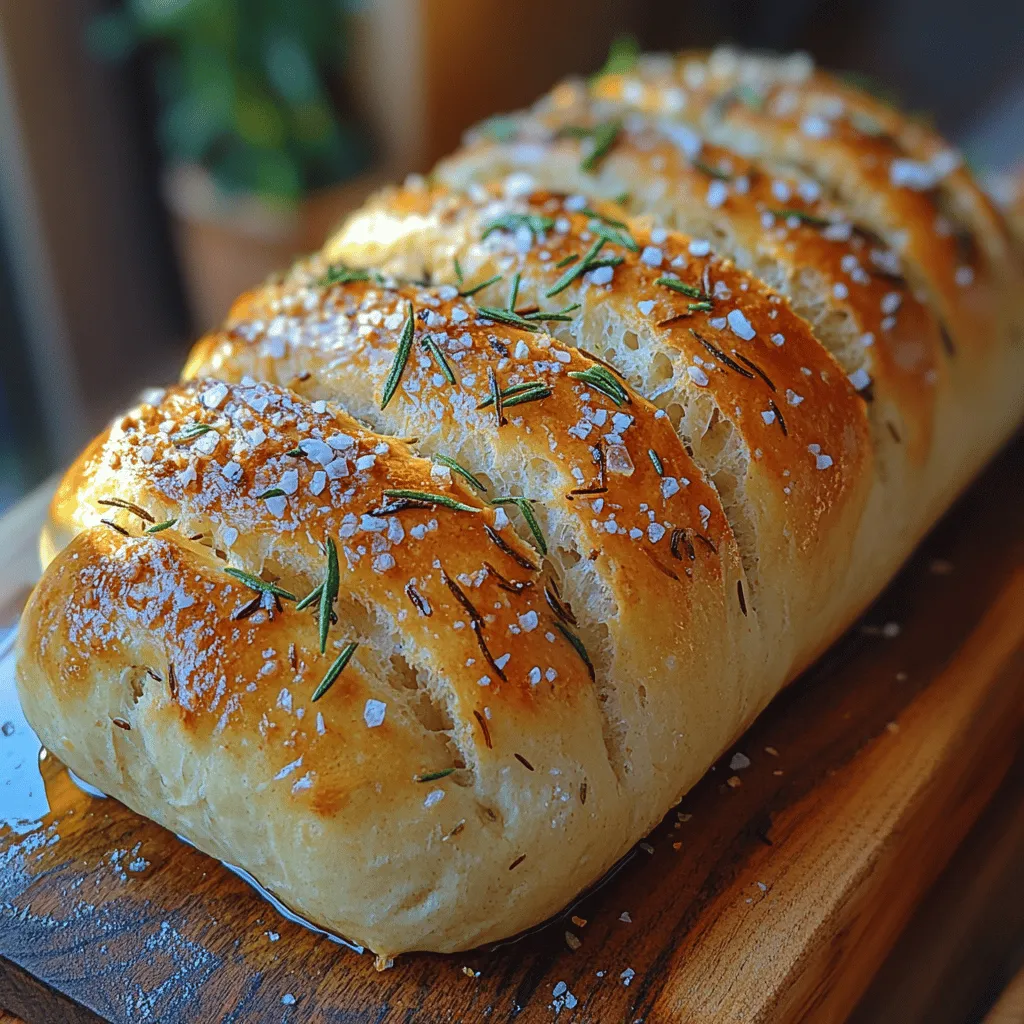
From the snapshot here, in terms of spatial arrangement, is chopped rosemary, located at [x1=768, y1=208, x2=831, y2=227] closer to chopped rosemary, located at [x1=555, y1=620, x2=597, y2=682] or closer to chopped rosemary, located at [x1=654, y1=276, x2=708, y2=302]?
chopped rosemary, located at [x1=654, y1=276, x2=708, y2=302]

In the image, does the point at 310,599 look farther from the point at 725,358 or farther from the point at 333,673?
the point at 725,358

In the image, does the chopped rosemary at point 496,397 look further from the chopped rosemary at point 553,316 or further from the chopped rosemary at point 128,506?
the chopped rosemary at point 128,506

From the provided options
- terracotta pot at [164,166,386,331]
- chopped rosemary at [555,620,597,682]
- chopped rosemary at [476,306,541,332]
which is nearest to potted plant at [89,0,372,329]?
terracotta pot at [164,166,386,331]

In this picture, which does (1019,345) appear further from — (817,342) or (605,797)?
(605,797)

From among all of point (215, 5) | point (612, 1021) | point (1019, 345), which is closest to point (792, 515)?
point (612, 1021)

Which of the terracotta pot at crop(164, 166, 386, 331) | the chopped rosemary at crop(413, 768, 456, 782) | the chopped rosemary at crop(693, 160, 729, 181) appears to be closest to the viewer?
the chopped rosemary at crop(413, 768, 456, 782)
